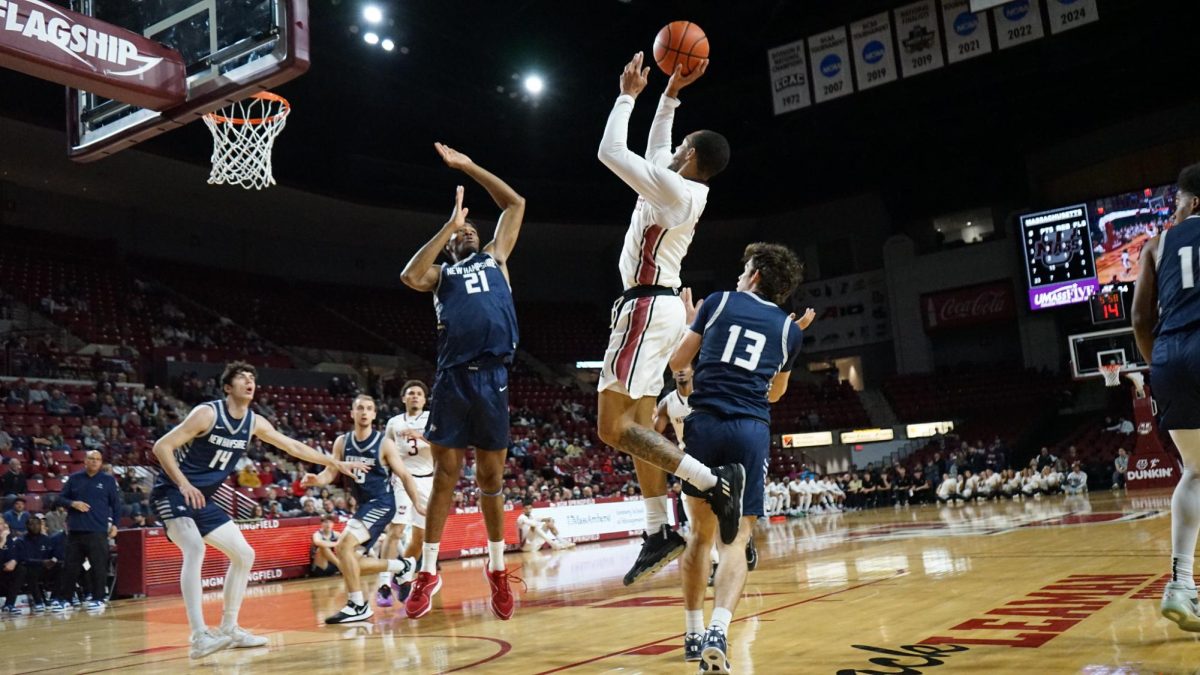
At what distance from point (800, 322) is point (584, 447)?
22805 millimetres

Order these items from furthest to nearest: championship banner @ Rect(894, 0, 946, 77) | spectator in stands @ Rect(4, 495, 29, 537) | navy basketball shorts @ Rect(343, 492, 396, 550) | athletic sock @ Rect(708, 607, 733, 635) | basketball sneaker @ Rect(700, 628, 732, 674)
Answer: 1. championship banner @ Rect(894, 0, 946, 77)
2. spectator in stands @ Rect(4, 495, 29, 537)
3. navy basketball shorts @ Rect(343, 492, 396, 550)
4. athletic sock @ Rect(708, 607, 733, 635)
5. basketball sneaker @ Rect(700, 628, 732, 674)

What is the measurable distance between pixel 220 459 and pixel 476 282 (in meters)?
2.03

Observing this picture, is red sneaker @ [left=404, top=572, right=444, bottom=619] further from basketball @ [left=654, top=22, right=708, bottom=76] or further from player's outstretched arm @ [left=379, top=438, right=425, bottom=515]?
basketball @ [left=654, top=22, right=708, bottom=76]

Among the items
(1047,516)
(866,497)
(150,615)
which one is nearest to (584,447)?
(866,497)

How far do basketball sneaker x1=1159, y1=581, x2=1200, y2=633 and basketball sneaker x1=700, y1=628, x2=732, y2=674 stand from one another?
1.87 meters

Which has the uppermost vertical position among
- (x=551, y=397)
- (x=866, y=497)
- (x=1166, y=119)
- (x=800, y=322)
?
(x=1166, y=119)

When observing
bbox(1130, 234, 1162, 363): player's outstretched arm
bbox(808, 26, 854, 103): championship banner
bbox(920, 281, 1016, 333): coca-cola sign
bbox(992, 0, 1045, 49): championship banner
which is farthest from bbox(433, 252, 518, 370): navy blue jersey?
bbox(920, 281, 1016, 333): coca-cola sign

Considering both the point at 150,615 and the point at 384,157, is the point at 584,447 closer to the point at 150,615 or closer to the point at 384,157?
the point at 384,157

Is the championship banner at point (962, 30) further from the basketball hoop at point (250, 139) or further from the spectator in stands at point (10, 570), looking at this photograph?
the spectator in stands at point (10, 570)

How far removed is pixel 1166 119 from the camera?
29312 mm

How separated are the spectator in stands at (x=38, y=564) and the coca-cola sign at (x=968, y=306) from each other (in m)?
28.6

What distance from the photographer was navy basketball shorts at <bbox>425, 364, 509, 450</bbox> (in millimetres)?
5867

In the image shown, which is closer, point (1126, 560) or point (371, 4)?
point (1126, 560)

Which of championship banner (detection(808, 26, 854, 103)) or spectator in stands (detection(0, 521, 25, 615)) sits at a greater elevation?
championship banner (detection(808, 26, 854, 103))
